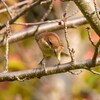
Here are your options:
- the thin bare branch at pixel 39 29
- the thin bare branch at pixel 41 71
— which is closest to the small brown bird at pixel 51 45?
the thin bare branch at pixel 41 71

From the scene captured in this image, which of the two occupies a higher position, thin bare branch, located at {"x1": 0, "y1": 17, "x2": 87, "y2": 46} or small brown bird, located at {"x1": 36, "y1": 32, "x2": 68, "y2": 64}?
small brown bird, located at {"x1": 36, "y1": 32, "x2": 68, "y2": 64}

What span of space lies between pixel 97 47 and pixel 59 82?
9.87 ft

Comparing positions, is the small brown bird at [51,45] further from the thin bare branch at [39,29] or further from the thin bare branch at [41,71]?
the thin bare branch at [39,29]

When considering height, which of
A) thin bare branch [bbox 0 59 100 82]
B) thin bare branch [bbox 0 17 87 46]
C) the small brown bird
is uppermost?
the small brown bird

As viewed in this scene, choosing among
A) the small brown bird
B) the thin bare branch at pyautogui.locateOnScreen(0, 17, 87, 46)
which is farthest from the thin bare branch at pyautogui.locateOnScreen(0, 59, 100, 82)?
the thin bare branch at pyautogui.locateOnScreen(0, 17, 87, 46)

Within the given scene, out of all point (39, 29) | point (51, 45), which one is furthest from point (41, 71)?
point (39, 29)

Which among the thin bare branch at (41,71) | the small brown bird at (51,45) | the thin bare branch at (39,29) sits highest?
the small brown bird at (51,45)

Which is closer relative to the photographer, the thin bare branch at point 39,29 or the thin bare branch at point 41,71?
the thin bare branch at point 41,71

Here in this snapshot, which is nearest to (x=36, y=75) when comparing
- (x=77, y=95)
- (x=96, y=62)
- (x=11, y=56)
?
(x=96, y=62)

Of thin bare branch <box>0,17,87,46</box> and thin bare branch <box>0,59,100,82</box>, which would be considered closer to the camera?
thin bare branch <box>0,59,100,82</box>

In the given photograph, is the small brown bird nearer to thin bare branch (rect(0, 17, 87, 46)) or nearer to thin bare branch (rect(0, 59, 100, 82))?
thin bare branch (rect(0, 59, 100, 82))

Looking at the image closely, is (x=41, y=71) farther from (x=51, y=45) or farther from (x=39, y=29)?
(x=39, y=29)

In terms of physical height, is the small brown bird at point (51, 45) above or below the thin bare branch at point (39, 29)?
above

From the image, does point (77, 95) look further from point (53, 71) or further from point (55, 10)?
point (53, 71)
